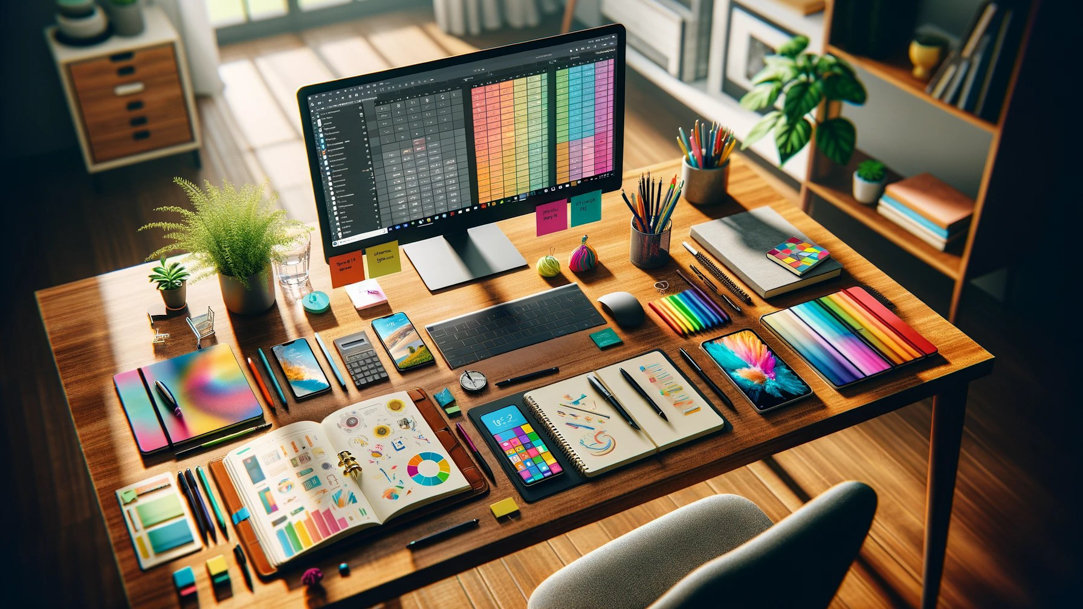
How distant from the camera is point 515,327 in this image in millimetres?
1802

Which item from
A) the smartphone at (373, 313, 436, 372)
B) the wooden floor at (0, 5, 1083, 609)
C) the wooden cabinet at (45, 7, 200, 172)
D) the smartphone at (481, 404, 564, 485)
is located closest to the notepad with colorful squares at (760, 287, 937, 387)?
the smartphone at (481, 404, 564, 485)

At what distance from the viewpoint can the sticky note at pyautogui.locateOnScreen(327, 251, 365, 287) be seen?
177 centimetres

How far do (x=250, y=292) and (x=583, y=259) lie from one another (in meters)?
0.64

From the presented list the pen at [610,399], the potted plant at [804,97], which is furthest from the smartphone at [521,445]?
the potted plant at [804,97]

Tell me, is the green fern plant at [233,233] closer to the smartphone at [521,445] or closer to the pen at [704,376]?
the smartphone at [521,445]

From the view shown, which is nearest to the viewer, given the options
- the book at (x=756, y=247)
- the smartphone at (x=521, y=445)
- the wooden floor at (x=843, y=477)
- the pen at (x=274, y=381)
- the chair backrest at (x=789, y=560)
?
the chair backrest at (x=789, y=560)

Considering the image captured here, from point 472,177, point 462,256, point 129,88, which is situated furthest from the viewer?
point 129,88

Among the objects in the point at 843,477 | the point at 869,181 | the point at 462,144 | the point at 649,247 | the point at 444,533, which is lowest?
the point at 843,477

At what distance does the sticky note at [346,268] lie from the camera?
1769mm

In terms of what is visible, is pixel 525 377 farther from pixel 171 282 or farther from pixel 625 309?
pixel 171 282

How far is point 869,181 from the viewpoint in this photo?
3.10m

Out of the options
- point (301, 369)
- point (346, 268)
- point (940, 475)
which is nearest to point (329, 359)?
point (301, 369)

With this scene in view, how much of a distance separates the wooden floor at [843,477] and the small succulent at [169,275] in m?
0.89

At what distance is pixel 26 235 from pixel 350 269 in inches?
91.4
